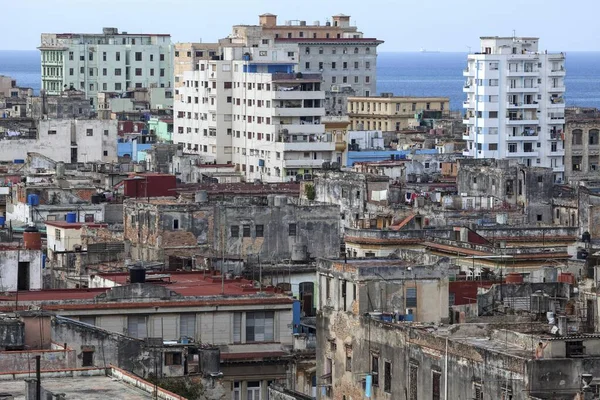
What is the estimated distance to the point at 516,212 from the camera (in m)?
110

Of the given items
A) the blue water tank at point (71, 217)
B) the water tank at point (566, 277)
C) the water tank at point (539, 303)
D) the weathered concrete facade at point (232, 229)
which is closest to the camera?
the water tank at point (539, 303)

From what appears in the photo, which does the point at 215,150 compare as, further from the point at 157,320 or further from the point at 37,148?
the point at 157,320

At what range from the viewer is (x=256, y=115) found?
159 m

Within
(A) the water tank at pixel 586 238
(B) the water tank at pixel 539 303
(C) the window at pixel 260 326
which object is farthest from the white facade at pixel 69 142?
(B) the water tank at pixel 539 303

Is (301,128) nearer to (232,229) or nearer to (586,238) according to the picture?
(586,238)

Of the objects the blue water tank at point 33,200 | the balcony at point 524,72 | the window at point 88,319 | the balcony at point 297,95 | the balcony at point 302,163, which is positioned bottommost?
the window at point 88,319

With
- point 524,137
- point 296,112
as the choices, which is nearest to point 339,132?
point 296,112

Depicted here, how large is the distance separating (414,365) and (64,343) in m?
9.22

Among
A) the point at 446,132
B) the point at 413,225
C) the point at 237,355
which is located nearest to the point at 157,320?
the point at 237,355

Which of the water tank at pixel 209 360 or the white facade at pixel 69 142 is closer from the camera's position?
the water tank at pixel 209 360

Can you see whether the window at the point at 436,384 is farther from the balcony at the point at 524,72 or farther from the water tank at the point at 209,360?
the balcony at the point at 524,72

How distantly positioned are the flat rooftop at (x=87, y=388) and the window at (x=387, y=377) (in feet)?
36.5

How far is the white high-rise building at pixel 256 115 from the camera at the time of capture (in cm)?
15350

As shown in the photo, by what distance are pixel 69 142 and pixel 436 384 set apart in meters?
93.9
